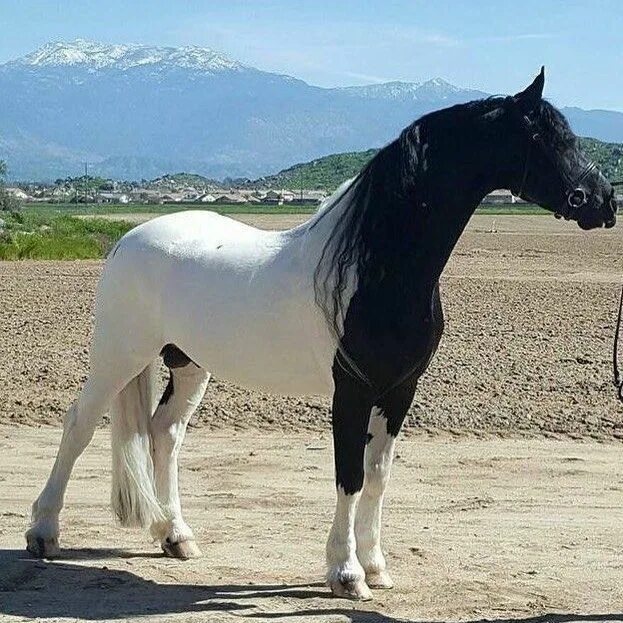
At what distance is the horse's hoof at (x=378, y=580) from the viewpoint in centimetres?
550

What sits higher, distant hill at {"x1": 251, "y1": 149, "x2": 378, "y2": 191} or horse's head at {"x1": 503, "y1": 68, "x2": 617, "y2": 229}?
distant hill at {"x1": 251, "y1": 149, "x2": 378, "y2": 191}

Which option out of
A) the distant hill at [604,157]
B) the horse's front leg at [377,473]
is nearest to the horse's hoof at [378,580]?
the horse's front leg at [377,473]

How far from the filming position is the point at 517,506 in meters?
7.04

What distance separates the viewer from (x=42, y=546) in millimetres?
5969

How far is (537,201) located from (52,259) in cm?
2640

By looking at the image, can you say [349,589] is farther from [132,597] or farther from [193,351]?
[193,351]

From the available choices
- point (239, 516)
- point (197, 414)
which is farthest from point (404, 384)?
point (197, 414)

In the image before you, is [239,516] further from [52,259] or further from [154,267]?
[52,259]

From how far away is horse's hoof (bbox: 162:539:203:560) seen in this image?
6.04 m

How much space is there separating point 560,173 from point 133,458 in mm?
2692

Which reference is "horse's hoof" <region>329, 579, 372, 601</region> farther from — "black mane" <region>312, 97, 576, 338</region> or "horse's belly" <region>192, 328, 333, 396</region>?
"black mane" <region>312, 97, 576, 338</region>

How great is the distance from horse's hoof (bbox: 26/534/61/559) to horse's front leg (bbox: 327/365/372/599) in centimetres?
160

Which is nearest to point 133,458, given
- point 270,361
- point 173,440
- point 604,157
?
point 173,440

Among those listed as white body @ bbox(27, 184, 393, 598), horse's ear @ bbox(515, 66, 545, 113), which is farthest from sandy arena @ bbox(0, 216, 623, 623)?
horse's ear @ bbox(515, 66, 545, 113)
